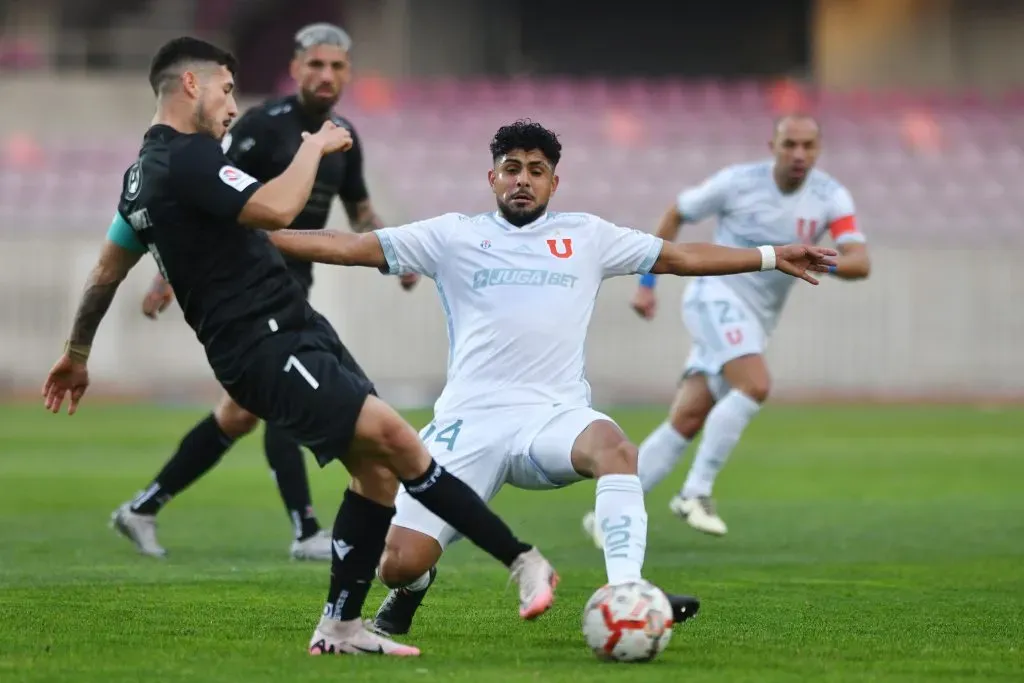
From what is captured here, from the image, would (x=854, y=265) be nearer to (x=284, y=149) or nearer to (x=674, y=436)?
(x=674, y=436)

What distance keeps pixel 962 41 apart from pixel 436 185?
10091 millimetres

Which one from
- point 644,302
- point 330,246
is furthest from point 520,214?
point 644,302

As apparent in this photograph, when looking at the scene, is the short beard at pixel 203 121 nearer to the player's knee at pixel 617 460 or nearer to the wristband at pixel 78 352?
the wristband at pixel 78 352

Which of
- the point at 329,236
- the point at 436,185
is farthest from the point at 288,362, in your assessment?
the point at 436,185

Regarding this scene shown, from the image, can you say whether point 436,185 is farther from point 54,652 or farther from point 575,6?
point 54,652

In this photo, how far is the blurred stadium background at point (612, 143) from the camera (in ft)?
74.4

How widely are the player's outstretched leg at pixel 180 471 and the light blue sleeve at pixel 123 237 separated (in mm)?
2595

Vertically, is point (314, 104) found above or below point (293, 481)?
above

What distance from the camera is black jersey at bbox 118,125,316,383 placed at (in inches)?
208

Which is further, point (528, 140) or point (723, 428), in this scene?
point (723, 428)

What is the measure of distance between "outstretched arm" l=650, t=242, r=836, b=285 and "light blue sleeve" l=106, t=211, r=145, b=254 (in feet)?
6.15

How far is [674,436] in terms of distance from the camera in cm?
940

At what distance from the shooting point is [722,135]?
82.1 feet

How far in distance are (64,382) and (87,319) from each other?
0.26 metres
